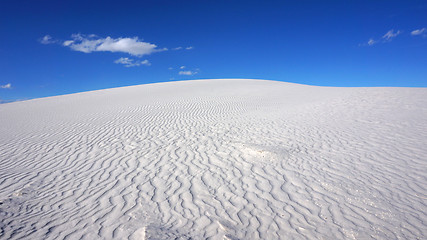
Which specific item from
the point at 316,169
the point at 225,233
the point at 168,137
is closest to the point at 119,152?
the point at 168,137

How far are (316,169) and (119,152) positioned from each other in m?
5.82

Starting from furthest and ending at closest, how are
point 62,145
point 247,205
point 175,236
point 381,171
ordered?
point 62,145 < point 381,171 < point 247,205 < point 175,236

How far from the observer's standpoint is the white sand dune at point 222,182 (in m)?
3.50

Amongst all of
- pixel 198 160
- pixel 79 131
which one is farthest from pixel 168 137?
pixel 79 131

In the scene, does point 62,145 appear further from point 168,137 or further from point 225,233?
point 225,233

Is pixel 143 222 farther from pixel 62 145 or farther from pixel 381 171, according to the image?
pixel 62 145

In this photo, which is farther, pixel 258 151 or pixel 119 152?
pixel 119 152

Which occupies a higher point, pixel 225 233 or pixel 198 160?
pixel 198 160

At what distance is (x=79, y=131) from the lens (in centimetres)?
978

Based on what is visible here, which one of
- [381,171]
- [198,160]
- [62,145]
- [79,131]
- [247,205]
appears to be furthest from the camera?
[79,131]

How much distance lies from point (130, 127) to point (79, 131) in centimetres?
220

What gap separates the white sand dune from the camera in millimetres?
3498

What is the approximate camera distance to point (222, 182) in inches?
194

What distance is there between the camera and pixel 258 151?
652cm
